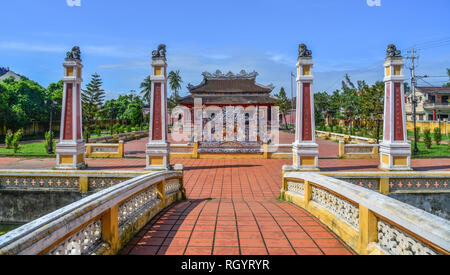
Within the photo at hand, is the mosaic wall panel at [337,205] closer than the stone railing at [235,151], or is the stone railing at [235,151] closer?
the mosaic wall panel at [337,205]

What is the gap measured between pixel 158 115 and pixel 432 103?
4942 cm

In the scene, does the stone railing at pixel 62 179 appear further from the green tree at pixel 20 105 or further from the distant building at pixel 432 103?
the distant building at pixel 432 103

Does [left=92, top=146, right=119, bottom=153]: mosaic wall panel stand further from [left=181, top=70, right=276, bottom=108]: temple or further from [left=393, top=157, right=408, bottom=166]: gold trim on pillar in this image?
[left=393, top=157, right=408, bottom=166]: gold trim on pillar

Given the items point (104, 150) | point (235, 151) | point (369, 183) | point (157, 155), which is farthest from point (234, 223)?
point (104, 150)

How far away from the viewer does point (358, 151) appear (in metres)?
16.5

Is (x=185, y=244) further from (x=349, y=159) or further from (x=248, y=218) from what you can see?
(x=349, y=159)

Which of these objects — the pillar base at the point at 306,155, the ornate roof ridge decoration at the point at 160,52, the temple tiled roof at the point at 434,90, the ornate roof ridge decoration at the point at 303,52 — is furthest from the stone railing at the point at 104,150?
the temple tiled roof at the point at 434,90

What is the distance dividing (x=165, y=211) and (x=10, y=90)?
36552 mm

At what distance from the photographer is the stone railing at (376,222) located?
2383 millimetres

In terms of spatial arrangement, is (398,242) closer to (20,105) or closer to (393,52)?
(393,52)

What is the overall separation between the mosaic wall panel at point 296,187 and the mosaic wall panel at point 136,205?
336 cm

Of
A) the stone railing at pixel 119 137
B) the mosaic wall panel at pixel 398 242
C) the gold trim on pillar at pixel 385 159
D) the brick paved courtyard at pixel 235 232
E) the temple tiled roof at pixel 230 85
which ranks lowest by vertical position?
the brick paved courtyard at pixel 235 232

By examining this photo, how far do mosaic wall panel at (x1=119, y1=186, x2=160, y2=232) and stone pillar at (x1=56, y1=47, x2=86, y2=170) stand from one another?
8.77m

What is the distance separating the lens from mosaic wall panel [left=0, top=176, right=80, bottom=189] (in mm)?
7148
